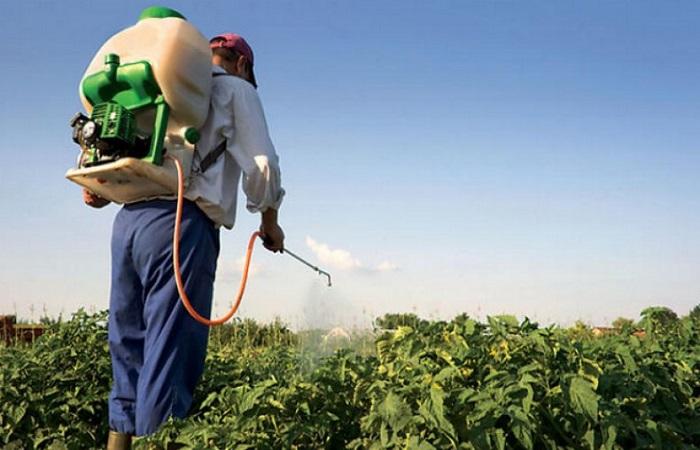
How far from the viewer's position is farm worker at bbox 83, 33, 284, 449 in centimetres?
327

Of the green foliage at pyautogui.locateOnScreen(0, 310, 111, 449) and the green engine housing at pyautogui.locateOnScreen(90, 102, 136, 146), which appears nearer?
the green engine housing at pyautogui.locateOnScreen(90, 102, 136, 146)

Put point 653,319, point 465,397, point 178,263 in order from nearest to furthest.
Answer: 1. point 465,397
2. point 178,263
3. point 653,319

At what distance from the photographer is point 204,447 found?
8.58 feet

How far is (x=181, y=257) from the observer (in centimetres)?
328

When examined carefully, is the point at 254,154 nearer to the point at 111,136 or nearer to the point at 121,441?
the point at 111,136

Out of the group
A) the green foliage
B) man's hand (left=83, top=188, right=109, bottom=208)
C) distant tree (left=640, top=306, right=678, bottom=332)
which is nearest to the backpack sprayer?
man's hand (left=83, top=188, right=109, bottom=208)

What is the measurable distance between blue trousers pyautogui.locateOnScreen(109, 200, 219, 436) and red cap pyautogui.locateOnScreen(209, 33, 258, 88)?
2.70ft

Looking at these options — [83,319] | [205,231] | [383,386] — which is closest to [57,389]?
[83,319]

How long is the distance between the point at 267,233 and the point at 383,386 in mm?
1080

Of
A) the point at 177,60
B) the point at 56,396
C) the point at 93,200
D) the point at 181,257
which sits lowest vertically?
the point at 56,396

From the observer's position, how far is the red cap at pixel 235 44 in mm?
3754

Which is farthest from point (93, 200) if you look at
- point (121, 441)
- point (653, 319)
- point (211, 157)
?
point (653, 319)

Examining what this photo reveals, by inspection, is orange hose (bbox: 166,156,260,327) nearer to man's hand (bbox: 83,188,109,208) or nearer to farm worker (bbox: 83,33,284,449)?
farm worker (bbox: 83,33,284,449)

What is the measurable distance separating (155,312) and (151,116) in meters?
0.82
